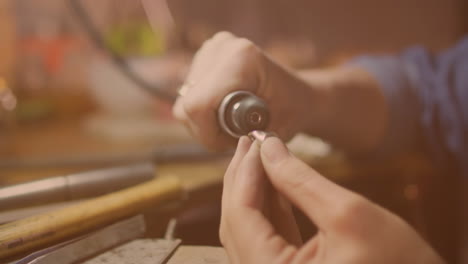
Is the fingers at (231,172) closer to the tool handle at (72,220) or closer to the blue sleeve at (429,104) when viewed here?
the tool handle at (72,220)

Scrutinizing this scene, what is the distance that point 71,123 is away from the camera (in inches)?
34.3

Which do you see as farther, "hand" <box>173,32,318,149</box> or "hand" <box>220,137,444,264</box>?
"hand" <box>173,32,318,149</box>

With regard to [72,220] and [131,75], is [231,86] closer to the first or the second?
[72,220]

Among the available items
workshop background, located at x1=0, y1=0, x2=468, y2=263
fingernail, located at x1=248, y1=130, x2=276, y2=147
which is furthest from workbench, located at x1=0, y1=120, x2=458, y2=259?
fingernail, located at x1=248, y1=130, x2=276, y2=147

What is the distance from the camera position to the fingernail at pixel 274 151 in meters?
0.25

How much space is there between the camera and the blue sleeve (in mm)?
621

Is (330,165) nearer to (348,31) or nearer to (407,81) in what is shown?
(407,81)

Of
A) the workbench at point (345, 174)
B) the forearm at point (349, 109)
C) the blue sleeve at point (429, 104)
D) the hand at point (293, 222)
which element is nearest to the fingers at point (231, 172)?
the hand at point (293, 222)

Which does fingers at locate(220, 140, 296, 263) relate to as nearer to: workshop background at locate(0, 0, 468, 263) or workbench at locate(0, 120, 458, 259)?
workshop background at locate(0, 0, 468, 263)

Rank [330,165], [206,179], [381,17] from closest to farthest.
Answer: [206,179], [330,165], [381,17]

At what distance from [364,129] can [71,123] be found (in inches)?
20.5

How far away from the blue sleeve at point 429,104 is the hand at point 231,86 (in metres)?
0.20

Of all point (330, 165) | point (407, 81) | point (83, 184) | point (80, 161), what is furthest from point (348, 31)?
point (83, 184)

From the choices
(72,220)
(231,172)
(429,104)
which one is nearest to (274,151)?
(231,172)
